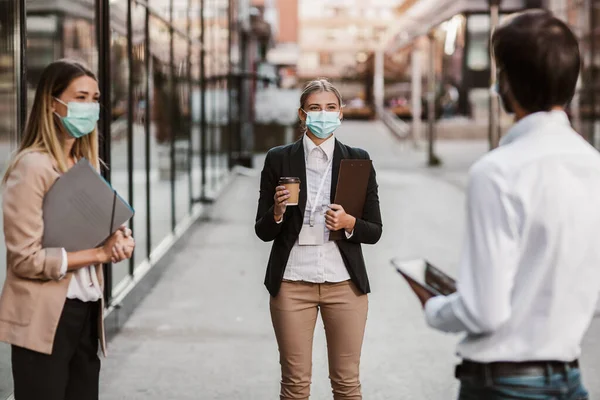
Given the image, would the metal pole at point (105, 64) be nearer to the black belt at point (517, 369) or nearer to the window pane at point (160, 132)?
the window pane at point (160, 132)

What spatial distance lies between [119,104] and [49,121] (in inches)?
231

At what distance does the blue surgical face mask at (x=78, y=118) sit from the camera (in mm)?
3473

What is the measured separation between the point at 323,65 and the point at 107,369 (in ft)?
374

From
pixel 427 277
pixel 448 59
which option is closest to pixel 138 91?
pixel 427 277

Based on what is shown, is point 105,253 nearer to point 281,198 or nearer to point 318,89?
point 281,198

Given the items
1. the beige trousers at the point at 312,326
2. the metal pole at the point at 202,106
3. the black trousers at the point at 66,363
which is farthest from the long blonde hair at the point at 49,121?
the metal pole at the point at 202,106

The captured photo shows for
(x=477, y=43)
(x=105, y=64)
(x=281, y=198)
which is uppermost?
(x=477, y=43)

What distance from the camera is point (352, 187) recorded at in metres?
4.08

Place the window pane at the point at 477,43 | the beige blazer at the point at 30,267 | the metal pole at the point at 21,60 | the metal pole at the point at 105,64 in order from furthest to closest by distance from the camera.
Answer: the window pane at the point at 477,43 → the metal pole at the point at 105,64 → the metal pole at the point at 21,60 → the beige blazer at the point at 30,267

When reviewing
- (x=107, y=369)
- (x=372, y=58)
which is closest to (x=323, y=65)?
(x=372, y=58)

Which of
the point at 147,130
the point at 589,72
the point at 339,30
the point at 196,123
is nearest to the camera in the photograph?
the point at 147,130

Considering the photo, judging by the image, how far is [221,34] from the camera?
72.4 feet

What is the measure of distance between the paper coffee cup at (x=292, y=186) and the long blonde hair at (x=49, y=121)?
0.77m

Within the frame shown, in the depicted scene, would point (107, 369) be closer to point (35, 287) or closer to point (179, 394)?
point (179, 394)
